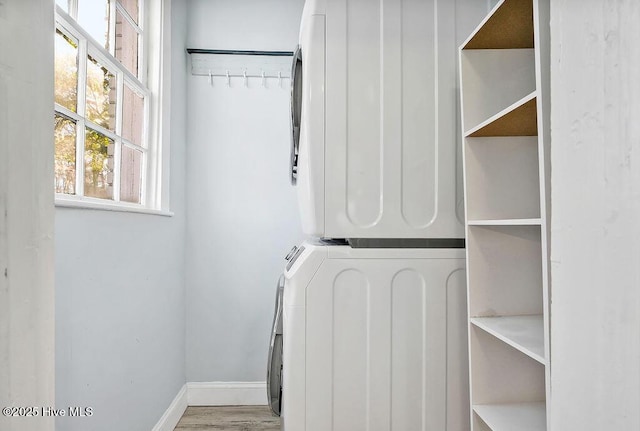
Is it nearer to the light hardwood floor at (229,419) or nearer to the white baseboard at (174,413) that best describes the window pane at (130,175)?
the white baseboard at (174,413)

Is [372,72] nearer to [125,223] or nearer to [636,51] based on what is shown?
[636,51]

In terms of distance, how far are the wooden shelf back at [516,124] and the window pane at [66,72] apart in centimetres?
127

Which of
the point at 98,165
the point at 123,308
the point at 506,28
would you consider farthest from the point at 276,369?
the point at 506,28

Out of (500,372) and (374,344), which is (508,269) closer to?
(500,372)

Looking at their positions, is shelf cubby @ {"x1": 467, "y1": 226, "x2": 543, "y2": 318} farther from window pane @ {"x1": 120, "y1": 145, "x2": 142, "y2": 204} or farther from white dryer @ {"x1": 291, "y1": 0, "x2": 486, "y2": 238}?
window pane @ {"x1": 120, "y1": 145, "x2": 142, "y2": 204}

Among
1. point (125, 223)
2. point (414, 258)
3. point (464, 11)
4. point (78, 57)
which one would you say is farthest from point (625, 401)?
point (78, 57)

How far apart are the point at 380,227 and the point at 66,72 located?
112 cm

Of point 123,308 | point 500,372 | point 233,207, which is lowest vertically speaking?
point 500,372

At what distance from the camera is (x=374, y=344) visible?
1.12 meters

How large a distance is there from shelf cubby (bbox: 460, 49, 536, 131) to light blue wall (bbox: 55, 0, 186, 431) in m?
1.21

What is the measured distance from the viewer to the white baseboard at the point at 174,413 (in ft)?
5.42

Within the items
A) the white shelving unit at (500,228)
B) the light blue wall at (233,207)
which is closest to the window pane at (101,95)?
the light blue wall at (233,207)

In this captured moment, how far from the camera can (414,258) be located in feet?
3.72

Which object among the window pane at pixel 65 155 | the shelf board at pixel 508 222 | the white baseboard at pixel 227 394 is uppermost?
the window pane at pixel 65 155
